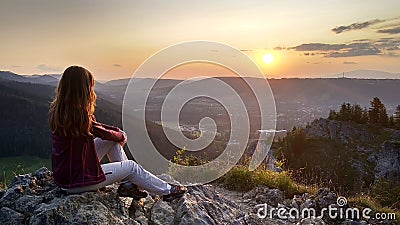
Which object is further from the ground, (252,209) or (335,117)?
(252,209)

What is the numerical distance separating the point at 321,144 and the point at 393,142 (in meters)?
15.0

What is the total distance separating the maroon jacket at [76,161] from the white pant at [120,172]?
0.13 metres

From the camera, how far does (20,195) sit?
A: 546 centimetres

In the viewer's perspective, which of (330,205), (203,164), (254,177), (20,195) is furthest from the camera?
(203,164)

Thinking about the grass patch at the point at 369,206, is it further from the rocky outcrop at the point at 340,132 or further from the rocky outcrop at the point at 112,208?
the rocky outcrop at the point at 340,132

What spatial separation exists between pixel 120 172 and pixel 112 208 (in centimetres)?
56

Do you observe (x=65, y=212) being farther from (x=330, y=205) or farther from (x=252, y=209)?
(x=330, y=205)

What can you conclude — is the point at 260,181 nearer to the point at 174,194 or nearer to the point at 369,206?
the point at 369,206

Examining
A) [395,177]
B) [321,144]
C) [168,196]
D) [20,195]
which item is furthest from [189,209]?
[321,144]

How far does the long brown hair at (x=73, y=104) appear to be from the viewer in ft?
15.8

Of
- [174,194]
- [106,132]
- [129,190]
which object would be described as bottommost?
[174,194]

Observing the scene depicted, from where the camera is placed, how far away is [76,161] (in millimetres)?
4949

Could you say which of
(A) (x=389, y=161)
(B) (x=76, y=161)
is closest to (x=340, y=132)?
(A) (x=389, y=161)

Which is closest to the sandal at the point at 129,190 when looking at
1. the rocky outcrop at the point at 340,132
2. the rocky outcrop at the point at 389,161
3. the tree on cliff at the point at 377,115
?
the rocky outcrop at the point at 389,161
